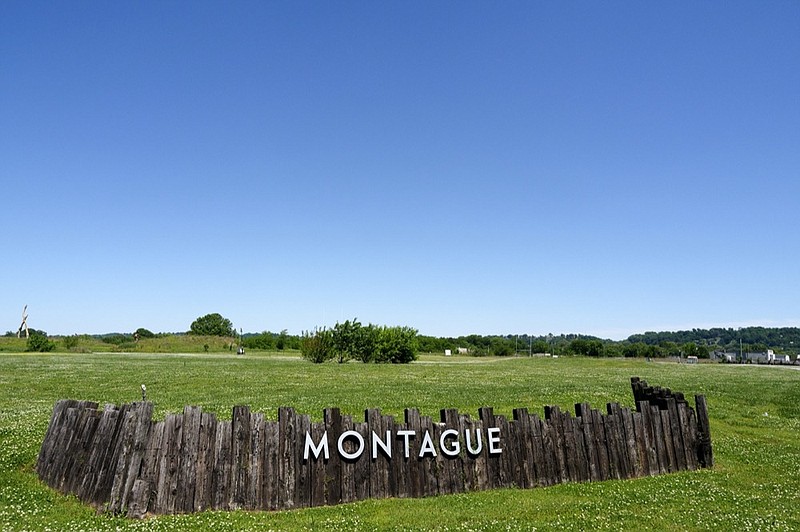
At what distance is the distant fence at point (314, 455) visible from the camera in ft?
33.4

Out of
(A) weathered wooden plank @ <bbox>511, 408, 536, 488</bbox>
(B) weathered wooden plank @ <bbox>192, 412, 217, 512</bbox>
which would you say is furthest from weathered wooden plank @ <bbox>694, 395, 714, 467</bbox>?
(B) weathered wooden plank @ <bbox>192, 412, 217, 512</bbox>

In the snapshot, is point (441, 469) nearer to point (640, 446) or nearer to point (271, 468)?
point (271, 468)

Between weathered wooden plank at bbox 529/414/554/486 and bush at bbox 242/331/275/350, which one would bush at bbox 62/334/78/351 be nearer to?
bush at bbox 242/331/275/350

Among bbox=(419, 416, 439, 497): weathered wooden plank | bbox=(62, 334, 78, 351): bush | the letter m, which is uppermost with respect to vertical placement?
bbox=(62, 334, 78, 351): bush

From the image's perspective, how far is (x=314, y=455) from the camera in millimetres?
10898

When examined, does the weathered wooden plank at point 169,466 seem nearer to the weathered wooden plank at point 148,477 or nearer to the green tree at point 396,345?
the weathered wooden plank at point 148,477

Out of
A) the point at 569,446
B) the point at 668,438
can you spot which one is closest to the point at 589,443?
the point at 569,446

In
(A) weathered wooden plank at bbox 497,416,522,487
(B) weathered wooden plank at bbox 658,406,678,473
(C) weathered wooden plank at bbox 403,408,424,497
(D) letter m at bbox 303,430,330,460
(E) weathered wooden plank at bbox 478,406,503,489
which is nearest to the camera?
(D) letter m at bbox 303,430,330,460

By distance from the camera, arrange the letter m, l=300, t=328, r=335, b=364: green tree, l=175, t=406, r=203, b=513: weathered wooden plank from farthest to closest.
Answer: l=300, t=328, r=335, b=364: green tree, the letter m, l=175, t=406, r=203, b=513: weathered wooden plank

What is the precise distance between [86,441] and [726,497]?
12.7m

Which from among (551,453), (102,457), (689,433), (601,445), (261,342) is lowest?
(551,453)

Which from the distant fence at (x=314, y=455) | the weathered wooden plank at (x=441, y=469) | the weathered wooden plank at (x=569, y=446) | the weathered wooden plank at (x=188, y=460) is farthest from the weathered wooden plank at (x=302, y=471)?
the weathered wooden plank at (x=569, y=446)

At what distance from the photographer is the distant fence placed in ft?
33.4

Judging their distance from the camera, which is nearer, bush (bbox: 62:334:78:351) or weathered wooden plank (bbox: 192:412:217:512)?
weathered wooden plank (bbox: 192:412:217:512)
